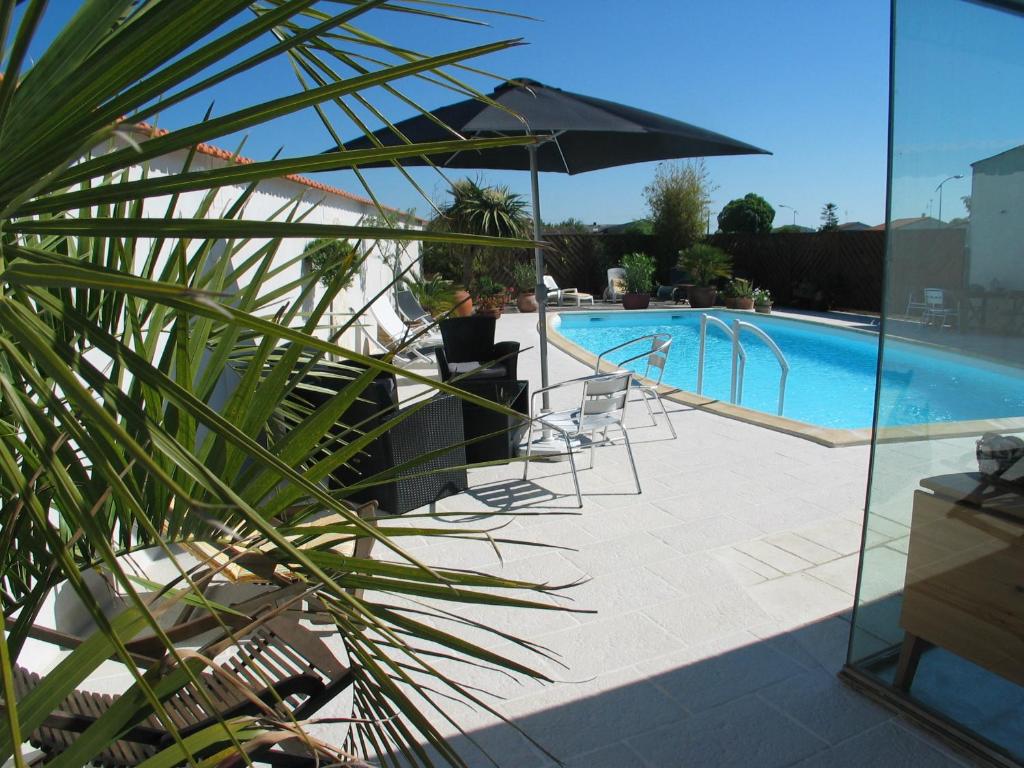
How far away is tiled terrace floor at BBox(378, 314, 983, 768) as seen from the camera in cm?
228

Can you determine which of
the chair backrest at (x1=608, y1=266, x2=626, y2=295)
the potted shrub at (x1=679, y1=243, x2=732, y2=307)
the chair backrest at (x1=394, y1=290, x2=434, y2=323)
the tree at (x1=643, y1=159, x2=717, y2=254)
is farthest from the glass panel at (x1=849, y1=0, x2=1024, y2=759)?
the tree at (x1=643, y1=159, x2=717, y2=254)

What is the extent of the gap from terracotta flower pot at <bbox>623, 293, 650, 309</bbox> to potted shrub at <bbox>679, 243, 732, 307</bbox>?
1203mm

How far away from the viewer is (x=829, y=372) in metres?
11.8

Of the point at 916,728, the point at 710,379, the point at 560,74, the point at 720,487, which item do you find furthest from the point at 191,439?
the point at 710,379

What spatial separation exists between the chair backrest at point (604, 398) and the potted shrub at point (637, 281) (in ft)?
42.1

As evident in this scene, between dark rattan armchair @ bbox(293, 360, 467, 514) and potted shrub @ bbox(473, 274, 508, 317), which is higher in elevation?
potted shrub @ bbox(473, 274, 508, 317)

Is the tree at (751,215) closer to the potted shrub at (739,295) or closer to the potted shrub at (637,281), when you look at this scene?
the potted shrub at (637,281)

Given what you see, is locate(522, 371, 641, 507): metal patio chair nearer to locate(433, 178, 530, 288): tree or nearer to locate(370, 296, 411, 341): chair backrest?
locate(370, 296, 411, 341): chair backrest

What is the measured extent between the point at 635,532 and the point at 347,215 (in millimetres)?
7928

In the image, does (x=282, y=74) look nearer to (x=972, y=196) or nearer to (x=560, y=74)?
(x=972, y=196)

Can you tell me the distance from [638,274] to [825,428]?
40.8ft

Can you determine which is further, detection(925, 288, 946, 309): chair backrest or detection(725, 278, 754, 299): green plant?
detection(725, 278, 754, 299): green plant

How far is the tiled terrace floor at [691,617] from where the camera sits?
2279mm

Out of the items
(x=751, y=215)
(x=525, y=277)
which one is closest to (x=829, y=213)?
(x=751, y=215)
